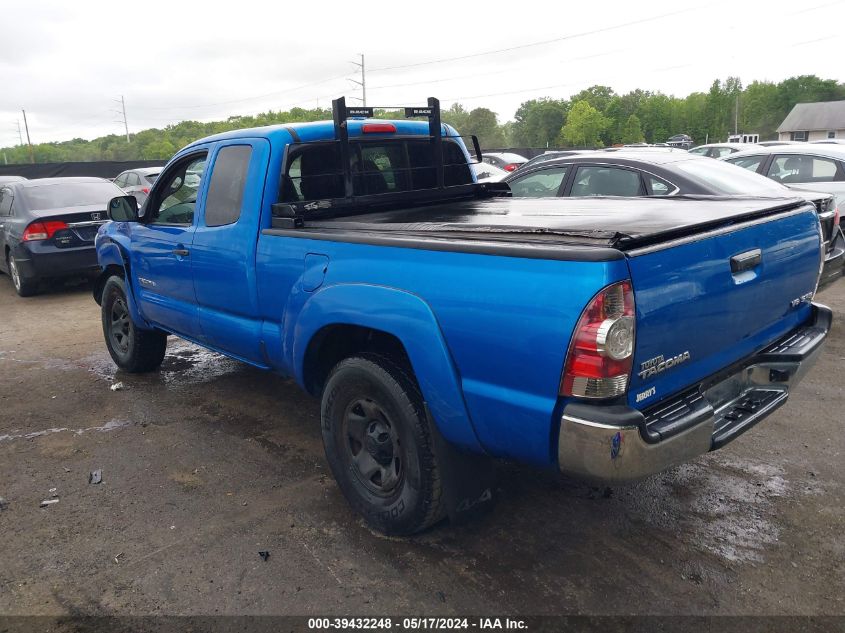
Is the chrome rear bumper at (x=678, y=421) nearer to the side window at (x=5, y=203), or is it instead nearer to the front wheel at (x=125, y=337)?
the front wheel at (x=125, y=337)

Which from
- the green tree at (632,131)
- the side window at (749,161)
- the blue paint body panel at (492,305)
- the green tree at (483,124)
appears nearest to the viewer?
the blue paint body panel at (492,305)

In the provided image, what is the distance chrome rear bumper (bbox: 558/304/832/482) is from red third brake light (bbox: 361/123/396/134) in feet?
8.80

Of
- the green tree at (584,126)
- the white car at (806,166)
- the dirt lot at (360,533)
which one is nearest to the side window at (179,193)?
the dirt lot at (360,533)

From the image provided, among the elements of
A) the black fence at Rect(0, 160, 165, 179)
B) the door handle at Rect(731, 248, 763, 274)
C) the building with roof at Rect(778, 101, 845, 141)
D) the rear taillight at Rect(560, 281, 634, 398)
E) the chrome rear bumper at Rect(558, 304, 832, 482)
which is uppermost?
the building with roof at Rect(778, 101, 845, 141)

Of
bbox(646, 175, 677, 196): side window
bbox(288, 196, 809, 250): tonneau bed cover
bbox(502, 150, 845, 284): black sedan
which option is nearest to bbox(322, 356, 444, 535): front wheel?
bbox(288, 196, 809, 250): tonneau bed cover

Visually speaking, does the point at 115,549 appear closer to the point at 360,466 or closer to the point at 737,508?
the point at 360,466

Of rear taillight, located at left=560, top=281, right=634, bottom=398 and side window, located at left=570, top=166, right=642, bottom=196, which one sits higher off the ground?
side window, located at left=570, top=166, right=642, bottom=196

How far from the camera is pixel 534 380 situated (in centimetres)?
240

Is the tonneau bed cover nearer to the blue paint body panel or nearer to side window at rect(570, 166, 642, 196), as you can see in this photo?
the blue paint body panel

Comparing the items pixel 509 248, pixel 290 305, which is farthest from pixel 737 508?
pixel 290 305

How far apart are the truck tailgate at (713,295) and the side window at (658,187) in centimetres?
296

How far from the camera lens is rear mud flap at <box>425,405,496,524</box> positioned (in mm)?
2932

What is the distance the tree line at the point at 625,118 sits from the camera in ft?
292

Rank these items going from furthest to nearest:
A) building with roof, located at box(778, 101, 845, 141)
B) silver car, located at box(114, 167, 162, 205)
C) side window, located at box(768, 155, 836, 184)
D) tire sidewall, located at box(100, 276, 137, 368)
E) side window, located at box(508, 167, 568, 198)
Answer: building with roof, located at box(778, 101, 845, 141) → silver car, located at box(114, 167, 162, 205) → side window, located at box(768, 155, 836, 184) → side window, located at box(508, 167, 568, 198) → tire sidewall, located at box(100, 276, 137, 368)
